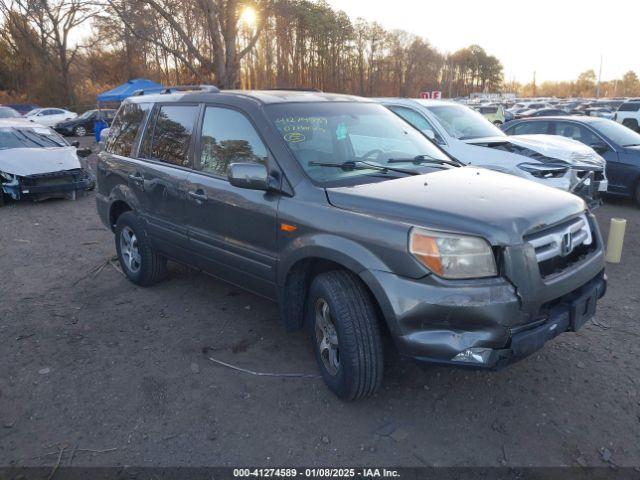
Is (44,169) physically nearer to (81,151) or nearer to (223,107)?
(81,151)

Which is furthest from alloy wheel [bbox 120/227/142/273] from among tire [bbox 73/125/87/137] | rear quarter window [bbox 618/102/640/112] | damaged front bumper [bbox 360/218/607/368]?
tire [bbox 73/125/87/137]

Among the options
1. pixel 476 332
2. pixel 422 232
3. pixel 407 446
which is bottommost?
pixel 407 446

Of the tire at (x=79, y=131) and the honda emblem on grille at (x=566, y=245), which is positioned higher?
the tire at (x=79, y=131)

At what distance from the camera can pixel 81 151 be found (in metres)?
10.8

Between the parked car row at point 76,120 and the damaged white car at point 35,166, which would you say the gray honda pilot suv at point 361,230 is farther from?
the parked car row at point 76,120

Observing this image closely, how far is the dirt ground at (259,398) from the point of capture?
287cm

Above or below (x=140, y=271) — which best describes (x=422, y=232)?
above

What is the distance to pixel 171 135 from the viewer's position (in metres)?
4.57

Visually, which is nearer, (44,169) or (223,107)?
(223,107)

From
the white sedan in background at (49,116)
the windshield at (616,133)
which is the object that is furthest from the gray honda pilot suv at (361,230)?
the white sedan in background at (49,116)

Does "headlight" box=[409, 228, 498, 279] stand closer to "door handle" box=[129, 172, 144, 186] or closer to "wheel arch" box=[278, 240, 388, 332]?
"wheel arch" box=[278, 240, 388, 332]

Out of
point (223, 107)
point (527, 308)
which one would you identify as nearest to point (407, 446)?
point (527, 308)

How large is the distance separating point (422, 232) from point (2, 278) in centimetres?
516

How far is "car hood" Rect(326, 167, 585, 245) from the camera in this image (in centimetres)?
272
